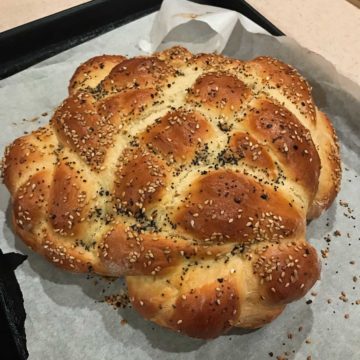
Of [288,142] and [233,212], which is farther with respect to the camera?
[288,142]

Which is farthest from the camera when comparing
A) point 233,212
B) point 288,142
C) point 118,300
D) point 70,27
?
point 70,27

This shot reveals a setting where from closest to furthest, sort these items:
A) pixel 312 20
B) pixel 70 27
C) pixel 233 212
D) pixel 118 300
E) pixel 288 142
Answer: pixel 233 212
pixel 288 142
pixel 118 300
pixel 70 27
pixel 312 20

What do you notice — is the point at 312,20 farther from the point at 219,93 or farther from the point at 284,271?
the point at 284,271

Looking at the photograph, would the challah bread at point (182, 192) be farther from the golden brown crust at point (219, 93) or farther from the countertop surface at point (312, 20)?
the countertop surface at point (312, 20)

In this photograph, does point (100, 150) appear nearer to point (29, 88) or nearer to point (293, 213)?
point (293, 213)

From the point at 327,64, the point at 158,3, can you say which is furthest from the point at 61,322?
the point at 158,3

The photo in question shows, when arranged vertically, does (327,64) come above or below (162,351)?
above

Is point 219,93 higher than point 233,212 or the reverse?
higher

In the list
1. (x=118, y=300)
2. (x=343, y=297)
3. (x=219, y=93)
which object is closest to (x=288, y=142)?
(x=219, y=93)
